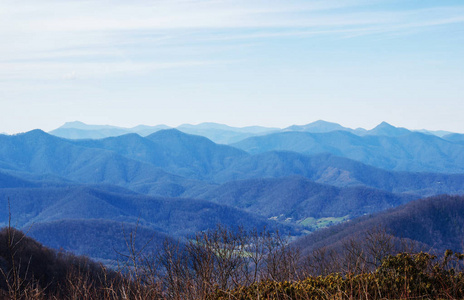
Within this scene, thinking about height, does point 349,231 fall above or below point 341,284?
below

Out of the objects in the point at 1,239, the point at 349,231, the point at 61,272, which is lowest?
the point at 349,231

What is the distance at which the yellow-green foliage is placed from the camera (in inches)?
546

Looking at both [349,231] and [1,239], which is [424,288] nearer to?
[1,239]

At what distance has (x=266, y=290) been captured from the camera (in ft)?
46.0

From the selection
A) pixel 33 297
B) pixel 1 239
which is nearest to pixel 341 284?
pixel 33 297

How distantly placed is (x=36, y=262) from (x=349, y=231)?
474 feet

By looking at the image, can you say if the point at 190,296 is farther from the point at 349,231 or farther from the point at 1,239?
the point at 349,231

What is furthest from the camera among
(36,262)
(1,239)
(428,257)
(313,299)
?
(36,262)

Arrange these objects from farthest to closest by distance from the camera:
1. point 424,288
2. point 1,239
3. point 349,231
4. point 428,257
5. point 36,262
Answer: point 349,231, point 36,262, point 1,239, point 428,257, point 424,288

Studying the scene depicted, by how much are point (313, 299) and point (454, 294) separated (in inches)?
173

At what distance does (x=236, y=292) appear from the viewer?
14.0 m

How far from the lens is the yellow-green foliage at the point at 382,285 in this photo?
45.5ft

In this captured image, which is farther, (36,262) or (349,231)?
(349,231)

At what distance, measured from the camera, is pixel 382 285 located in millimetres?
14633
